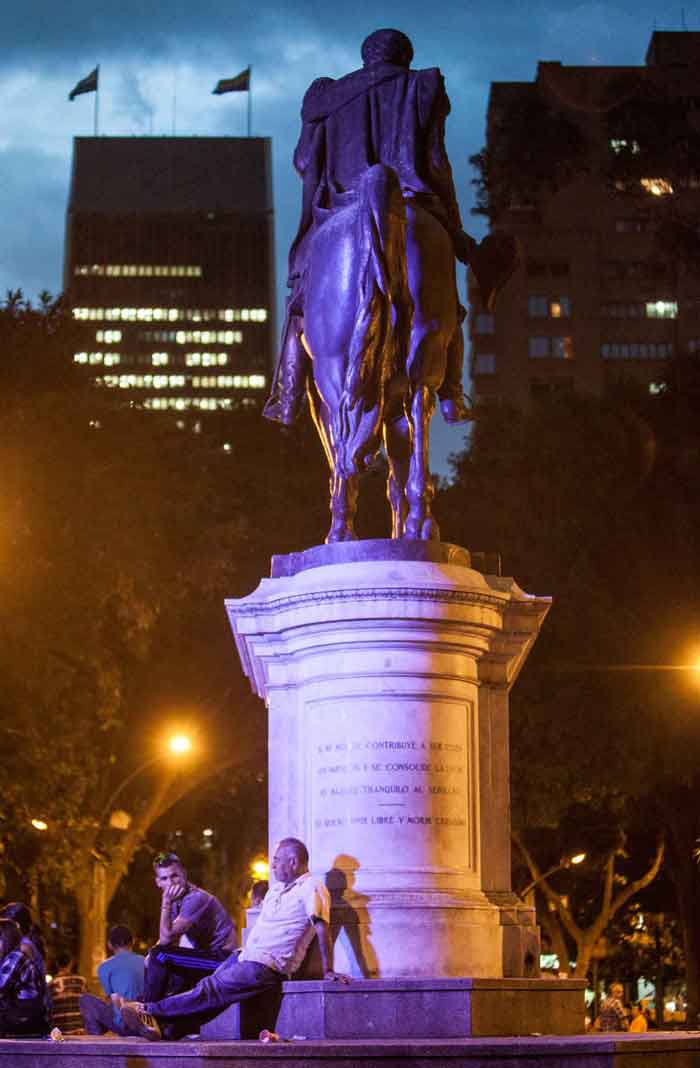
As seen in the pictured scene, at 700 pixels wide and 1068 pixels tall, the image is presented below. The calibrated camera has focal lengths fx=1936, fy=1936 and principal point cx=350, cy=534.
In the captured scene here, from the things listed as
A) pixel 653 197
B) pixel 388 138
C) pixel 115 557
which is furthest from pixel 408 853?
pixel 653 197

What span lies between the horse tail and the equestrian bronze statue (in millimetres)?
11

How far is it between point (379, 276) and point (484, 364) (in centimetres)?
9763

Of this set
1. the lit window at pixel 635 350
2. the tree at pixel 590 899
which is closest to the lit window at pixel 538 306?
the lit window at pixel 635 350

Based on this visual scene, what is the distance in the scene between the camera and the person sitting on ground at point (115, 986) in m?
13.8

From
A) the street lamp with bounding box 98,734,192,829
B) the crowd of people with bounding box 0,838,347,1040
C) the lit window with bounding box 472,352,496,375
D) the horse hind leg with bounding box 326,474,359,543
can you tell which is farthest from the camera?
the lit window with bounding box 472,352,496,375

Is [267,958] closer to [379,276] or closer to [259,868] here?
[379,276]

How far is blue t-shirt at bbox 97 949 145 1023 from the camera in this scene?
15367 mm

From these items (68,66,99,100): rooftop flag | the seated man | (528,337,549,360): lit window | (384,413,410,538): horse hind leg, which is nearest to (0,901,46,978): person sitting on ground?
the seated man

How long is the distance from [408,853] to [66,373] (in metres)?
22.1

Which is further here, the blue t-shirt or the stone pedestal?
the blue t-shirt

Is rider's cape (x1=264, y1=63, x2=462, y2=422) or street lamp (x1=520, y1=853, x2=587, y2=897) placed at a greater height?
rider's cape (x1=264, y1=63, x2=462, y2=422)

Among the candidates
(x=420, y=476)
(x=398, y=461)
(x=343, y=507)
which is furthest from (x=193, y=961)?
(x=398, y=461)

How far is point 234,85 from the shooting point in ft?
549

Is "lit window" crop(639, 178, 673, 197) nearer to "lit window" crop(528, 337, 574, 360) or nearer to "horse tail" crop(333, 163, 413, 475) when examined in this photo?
"horse tail" crop(333, 163, 413, 475)
